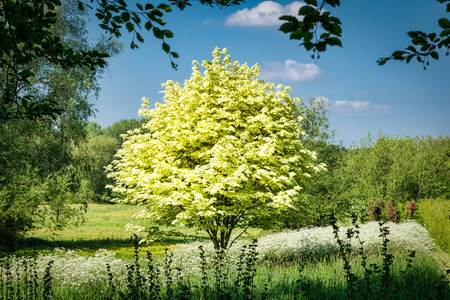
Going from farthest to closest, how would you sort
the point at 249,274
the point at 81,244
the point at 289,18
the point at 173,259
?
the point at 81,244
the point at 173,259
the point at 249,274
the point at 289,18

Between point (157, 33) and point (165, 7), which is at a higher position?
point (165, 7)

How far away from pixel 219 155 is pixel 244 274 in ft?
14.1

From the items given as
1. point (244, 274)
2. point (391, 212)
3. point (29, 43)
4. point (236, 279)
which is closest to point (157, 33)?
point (29, 43)

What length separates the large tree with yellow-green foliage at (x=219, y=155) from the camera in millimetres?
9875

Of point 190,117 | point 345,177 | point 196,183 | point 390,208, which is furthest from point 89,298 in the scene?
point 390,208

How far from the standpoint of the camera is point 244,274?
5.90 metres

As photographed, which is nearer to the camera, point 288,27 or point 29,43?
point 288,27

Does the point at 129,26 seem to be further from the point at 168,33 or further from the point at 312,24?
the point at 312,24

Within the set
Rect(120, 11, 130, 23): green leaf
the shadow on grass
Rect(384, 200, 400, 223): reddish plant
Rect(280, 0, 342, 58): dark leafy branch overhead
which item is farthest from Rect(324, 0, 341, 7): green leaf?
Rect(384, 200, 400, 223): reddish plant

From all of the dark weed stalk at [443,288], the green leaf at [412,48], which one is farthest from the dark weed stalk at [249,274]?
the green leaf at [412,48]

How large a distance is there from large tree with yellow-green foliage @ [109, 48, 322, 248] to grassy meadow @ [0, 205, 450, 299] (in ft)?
5.16

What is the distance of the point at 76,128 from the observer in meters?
16.3

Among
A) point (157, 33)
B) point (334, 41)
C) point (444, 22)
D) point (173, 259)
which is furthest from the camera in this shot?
point (173, 259)

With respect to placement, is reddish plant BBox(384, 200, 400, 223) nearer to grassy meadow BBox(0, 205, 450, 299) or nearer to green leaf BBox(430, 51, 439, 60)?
grassy meadow BBox(0, 205, 450, 299)
